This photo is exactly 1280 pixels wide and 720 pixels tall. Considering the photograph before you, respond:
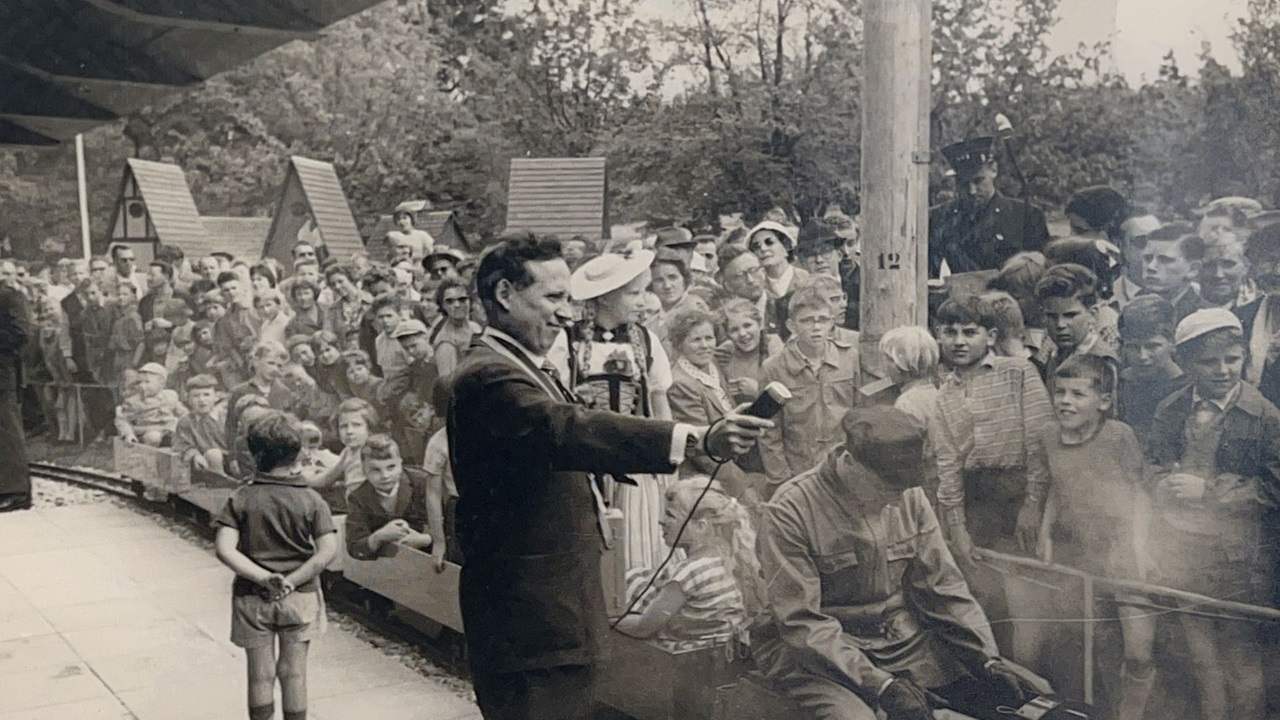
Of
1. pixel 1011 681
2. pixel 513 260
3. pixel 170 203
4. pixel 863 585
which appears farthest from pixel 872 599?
pixel 170 203

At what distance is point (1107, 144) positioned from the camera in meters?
2.66

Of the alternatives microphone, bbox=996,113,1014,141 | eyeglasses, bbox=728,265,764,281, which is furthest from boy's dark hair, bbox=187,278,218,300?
microphone, bbox=996,113,1014,141

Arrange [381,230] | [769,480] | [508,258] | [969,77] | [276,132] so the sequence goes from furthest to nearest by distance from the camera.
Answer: [276,132] < [381,230] < [508,258] < [769,480] < [969,77]

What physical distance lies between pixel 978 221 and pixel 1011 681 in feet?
3.41

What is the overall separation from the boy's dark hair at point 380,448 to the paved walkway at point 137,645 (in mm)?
624

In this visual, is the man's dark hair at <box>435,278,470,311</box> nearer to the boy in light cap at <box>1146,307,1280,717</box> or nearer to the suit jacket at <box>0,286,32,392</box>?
the boy in light cap at <box>1146,307,1280,717</box>

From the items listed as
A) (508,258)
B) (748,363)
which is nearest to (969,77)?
(748,363)

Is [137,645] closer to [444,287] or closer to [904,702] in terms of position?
[444,287]

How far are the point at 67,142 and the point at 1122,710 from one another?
13.7 ft

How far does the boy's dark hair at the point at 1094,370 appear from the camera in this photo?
106 inches

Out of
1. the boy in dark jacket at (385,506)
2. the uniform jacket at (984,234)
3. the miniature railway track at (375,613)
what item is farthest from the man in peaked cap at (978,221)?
the miniature railway track at (375,613)

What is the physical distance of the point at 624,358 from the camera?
11.2 ft

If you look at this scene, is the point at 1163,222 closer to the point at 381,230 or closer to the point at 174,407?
the point at 381,230

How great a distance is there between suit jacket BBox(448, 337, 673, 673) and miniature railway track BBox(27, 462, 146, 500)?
2454 millimetres
